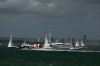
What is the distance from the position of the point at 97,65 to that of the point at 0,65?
2911 cm

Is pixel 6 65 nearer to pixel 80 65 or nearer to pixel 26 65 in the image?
pixel 26 65

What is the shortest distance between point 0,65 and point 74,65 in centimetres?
2164

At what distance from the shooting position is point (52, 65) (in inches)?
4247

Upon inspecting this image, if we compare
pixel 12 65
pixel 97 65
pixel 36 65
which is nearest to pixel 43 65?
pixel 36 65

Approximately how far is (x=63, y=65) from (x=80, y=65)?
5388mm

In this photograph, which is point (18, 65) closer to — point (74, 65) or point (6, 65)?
point (6, 65)

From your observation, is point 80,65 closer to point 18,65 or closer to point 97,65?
point 97,65

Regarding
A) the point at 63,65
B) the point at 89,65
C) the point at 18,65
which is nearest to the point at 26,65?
the point at 18,65

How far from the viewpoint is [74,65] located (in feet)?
362

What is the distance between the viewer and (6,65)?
10756 cm

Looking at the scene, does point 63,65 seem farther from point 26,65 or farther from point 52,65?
point 26,65

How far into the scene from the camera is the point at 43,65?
356ft

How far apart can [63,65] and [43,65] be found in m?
5.94

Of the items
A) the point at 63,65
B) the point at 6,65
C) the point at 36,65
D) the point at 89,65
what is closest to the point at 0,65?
the point at 6,65
